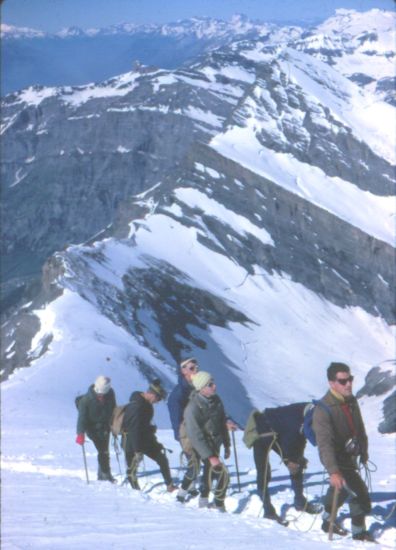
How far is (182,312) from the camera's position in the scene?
9900 cm

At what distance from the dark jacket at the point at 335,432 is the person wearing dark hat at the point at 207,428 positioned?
2.62 metres

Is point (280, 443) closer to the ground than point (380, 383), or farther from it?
farther from it

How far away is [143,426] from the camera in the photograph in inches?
696

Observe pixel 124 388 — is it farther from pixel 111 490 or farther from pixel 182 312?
pixel 182 312

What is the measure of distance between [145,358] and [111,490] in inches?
1786

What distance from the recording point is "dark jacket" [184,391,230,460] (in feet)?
50.8

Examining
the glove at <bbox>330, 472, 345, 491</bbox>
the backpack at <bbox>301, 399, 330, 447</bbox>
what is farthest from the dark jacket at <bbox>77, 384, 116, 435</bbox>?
the glove at <bbox>330, 472, 345, 491</bbox>

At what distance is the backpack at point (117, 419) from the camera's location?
18359mm

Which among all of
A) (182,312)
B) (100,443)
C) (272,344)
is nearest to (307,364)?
(272,344)

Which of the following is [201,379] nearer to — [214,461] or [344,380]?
[214,461]

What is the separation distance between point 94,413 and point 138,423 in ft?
6.94

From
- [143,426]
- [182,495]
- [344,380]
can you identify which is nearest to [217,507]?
[182,495]

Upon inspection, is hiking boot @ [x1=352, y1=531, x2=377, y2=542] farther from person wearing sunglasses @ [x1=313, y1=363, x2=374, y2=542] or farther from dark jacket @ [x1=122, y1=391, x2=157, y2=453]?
dark jacket @ [x1=122, y1=391, x2=157, y2=453]

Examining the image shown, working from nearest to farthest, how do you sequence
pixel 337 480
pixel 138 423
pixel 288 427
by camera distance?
pixel 337 480 < pixel 288 427 < pixel 138 423
